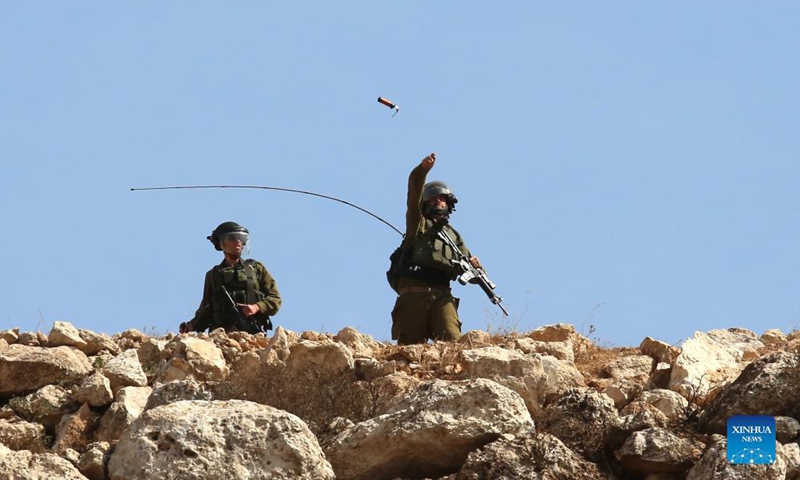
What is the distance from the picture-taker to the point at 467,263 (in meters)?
15.9

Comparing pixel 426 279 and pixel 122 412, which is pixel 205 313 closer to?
pixel 426 279

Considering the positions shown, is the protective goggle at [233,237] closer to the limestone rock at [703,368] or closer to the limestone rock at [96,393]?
the limestone rock at [96,393]

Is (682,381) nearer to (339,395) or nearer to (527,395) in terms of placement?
(527,395)

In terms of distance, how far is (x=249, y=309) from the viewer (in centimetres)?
1650

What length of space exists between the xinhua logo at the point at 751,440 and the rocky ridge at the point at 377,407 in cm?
7

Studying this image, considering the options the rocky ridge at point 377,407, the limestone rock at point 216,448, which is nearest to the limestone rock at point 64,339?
the rocky ridge at point 377,407

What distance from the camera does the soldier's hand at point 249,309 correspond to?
1648cm

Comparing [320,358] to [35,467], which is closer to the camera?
[35,467]

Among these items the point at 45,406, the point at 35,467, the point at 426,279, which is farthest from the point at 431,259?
the point at 35,467

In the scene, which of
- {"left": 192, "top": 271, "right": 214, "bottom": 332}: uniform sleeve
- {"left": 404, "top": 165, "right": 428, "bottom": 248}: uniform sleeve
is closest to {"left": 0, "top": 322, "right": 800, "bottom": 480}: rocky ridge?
{"left": 404, "top": 165, "right": 428, "bottom": 248}: uniform sleeve

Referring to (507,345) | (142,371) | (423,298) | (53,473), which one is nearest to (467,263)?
(423,298)

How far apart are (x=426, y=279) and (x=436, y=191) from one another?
733 millimetres

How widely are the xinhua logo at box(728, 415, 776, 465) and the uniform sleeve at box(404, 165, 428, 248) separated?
4.61 meters

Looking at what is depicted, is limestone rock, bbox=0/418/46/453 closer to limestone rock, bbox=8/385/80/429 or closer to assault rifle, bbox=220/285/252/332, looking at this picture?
limestone rock, bbox=8/385/80/429
